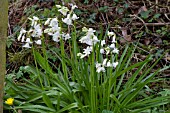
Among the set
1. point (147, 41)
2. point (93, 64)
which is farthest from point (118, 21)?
point (93, 64)

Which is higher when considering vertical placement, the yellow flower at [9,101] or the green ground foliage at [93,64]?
the green ground foliage at [93,64]

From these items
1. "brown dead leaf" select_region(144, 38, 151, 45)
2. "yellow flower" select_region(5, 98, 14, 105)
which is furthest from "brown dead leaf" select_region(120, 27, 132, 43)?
"yellow flower" select_region(5, 98, 14, 105)

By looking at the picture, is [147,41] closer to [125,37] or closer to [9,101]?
[125,37]

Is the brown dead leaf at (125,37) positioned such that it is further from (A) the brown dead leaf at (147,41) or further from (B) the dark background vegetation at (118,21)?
(A) the brown dead leaf at (147,41)

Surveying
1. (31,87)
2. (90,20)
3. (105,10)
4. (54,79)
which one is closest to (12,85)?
(31,87)

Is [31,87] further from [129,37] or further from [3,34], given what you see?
[129,37]

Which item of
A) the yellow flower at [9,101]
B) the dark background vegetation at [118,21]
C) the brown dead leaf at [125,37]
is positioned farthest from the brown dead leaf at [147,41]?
the yellow flower at [9,101]

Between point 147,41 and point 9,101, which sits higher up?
point 147,41

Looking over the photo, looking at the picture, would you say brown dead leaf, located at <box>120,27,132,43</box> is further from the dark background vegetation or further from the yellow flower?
the yellow flower

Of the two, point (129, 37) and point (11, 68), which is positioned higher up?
point (129, 37)

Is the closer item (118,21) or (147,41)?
(147,41)

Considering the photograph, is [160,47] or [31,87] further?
[160,47]
